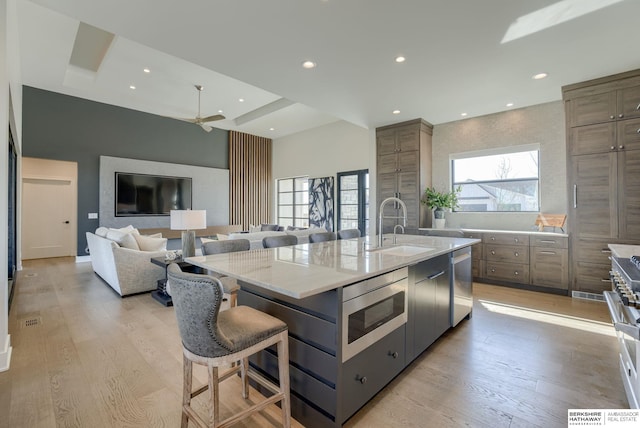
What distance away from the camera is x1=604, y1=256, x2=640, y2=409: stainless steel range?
1.26m

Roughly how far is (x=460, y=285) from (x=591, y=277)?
235cm

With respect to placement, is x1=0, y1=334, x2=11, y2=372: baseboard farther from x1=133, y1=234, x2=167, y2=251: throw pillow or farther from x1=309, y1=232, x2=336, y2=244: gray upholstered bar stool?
x1=309, y1=232, x2=336, y2=244: gray upholstered bar stool

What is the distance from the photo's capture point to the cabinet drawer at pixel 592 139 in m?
3.66

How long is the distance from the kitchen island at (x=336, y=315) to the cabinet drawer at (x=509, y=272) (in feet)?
10.1

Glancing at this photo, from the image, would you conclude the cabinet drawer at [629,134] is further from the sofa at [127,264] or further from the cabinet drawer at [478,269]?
the sofa at [127,264]

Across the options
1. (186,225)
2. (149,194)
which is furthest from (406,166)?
(149,194)

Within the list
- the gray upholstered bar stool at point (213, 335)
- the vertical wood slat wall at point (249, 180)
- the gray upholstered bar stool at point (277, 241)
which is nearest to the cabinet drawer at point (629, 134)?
the gray upholstered bar stool at point (277, 241)

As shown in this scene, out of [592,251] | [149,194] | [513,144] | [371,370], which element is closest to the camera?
[371,370]

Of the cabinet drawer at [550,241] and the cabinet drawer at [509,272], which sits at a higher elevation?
the cabinet drawer at [550,241]

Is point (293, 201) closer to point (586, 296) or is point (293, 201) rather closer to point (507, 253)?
point (507, 253)

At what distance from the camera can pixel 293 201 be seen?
9.42m

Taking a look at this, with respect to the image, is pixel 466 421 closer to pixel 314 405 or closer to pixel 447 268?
pixel 314 405

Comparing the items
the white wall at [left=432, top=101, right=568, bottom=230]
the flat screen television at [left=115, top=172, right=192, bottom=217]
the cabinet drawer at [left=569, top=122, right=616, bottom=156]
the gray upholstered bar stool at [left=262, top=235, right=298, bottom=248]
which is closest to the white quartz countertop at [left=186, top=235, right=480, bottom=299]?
the gray upholstered bar stool at [left=262, top=235, right=298, bottom=248]

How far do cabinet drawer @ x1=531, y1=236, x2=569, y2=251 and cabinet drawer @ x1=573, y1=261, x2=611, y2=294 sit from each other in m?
0.30
